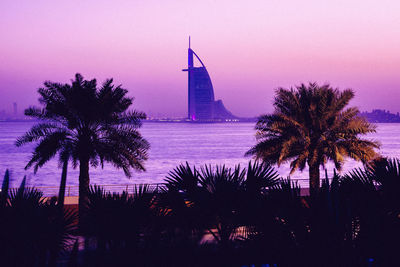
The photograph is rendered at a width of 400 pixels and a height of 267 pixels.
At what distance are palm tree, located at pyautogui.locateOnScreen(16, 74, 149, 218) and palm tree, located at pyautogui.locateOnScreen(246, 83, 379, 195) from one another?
5341 mm

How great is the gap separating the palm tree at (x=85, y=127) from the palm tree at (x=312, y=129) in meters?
5.34

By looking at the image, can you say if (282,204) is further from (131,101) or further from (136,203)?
(131,101)

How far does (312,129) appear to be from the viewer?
17.6 meters

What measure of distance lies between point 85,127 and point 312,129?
915 centimetres

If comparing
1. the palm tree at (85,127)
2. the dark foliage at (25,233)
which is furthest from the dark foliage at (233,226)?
the palm tree at (85,127)

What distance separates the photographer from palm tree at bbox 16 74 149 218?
16.5 m

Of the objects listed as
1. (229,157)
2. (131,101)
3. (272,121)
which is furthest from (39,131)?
(229,157)

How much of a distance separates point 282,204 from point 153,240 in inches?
92.8

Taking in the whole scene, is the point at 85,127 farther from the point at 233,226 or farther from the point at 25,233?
the point at 25,233

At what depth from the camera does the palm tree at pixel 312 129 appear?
17.2 m

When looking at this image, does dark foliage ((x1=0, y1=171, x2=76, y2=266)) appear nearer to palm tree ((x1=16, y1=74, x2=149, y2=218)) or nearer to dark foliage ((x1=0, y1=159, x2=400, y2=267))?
dark foliage ((x1=0, y1=159, x2=400, y2=267))

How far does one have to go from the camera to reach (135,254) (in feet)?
14.3

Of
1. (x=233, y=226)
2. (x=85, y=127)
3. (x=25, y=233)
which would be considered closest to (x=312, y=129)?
(x=85, y=127)

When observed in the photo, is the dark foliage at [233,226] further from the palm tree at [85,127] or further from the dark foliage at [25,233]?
the palm tree at [85,127]
